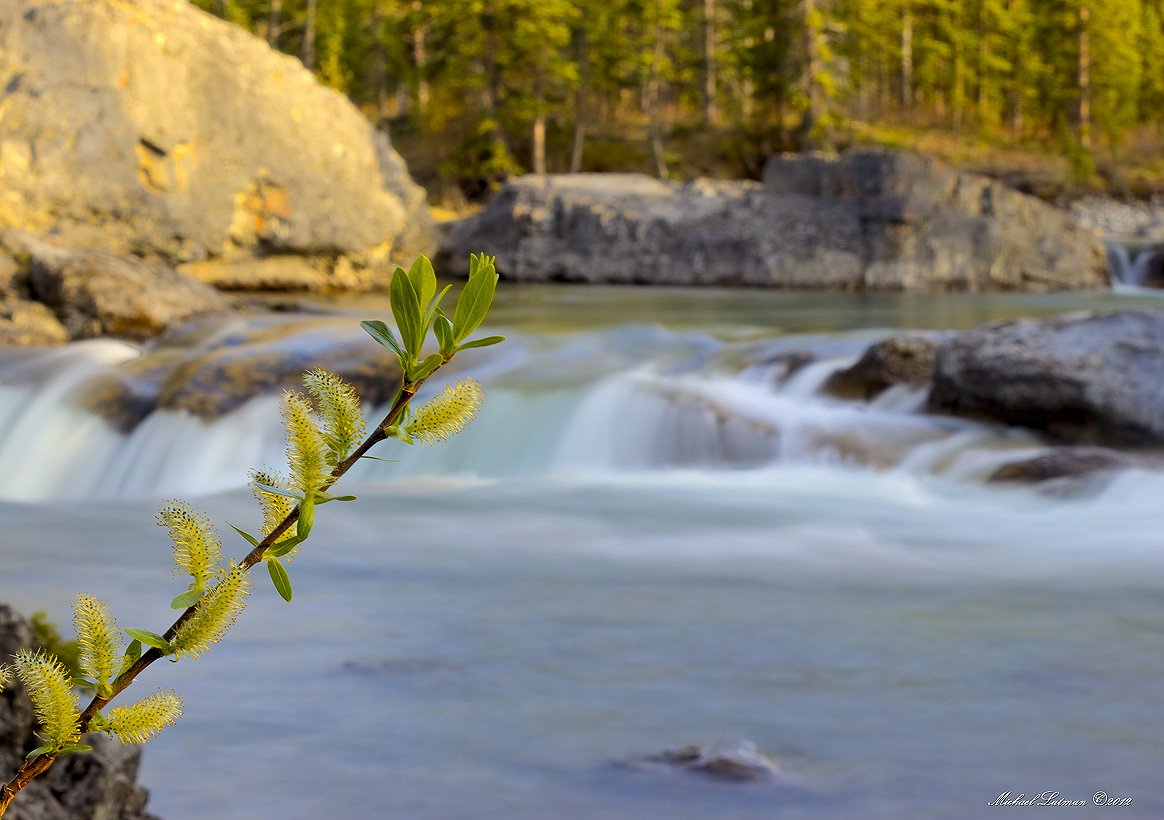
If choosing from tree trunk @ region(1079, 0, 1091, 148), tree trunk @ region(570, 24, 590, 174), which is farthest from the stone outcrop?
tree trunk @ region(1079, 0, 1091, 148)

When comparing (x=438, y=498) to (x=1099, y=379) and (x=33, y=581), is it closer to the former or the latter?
(x=33, y=581)

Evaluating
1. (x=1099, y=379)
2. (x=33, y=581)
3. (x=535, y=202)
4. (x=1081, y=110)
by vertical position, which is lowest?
(x=33, y=581)

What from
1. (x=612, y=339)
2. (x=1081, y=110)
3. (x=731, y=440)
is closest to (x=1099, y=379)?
(x=731, y=440)

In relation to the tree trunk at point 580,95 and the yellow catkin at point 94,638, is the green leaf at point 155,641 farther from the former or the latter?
the tree trunk at point 580,95

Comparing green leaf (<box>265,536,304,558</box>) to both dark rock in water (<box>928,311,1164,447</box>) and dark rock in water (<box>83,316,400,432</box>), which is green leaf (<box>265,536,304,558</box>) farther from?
dark rock in water (<box>83,316,400,432</box>)

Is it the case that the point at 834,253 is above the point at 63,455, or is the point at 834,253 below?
above

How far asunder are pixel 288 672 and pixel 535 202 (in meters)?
19.0

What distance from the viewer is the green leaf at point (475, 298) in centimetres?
70

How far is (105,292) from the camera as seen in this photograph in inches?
472

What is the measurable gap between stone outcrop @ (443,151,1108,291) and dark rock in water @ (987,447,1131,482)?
1318 centimetres

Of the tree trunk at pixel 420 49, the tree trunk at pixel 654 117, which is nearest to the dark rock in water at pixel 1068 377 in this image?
the tree trunk at pixel 654 117

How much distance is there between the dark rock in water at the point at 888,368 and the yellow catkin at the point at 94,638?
28.7 ft

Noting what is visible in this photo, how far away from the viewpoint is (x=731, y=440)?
852 centimetres

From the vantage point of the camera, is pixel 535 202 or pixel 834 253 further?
pixel 535 202
